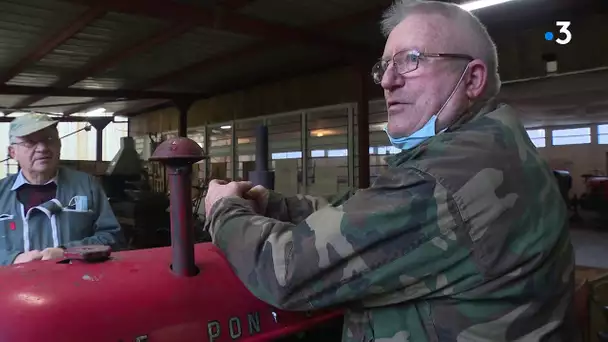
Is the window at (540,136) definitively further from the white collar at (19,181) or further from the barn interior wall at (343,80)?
the white collar at (19,181)

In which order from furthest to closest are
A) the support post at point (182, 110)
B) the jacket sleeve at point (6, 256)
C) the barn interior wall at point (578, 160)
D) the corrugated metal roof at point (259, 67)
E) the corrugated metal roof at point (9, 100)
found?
1. the corrugated metal roof at point (9, 100)
2. the support post at point (182, 110)
3. the corrugated metal roof at point (259, 67)
4. the barn interior wall at point (578, 160)
5. the jacket sleeve at point (6, 256)

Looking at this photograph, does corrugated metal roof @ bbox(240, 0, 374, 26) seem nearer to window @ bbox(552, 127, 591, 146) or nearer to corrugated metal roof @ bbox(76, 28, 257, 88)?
corrugated metal roof @ bbox(76, 28, 257, 88)

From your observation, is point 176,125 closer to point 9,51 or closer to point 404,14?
point 9,51

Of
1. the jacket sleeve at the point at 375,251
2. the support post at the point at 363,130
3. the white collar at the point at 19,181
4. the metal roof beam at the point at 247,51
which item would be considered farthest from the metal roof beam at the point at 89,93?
the jacket sleeve at the point at 375,251

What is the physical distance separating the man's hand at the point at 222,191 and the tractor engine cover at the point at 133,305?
0.16m

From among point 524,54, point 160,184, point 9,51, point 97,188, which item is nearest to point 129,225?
point 9,51

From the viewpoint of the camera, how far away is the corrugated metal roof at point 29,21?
4957 mm

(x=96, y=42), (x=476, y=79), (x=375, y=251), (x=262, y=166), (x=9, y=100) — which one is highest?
(x=96, y=42)

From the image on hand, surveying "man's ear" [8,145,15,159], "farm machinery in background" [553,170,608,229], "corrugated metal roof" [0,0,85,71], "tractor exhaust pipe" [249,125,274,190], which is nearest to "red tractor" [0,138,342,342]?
"tractor exhaust pipe" [249,125,274,190]

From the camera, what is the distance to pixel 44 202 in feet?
6.65

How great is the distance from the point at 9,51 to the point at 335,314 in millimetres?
7082

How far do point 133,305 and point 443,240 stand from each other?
62 centimetres

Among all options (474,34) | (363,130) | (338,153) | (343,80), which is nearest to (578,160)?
(363,130)

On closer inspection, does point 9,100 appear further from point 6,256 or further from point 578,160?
point 578,160
